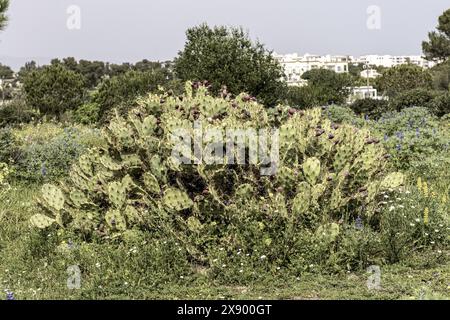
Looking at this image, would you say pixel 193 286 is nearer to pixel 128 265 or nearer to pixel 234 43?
pixel 128 265

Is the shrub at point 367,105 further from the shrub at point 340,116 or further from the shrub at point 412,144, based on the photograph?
the shrub at point 412,144

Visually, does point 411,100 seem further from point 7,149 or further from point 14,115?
point 14,115

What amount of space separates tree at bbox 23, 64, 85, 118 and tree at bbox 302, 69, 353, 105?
1166 cm

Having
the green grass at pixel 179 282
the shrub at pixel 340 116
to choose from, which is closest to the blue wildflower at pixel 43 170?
the green grass at pixel 179 282

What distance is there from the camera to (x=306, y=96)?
21391mm

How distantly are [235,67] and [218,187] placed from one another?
9.11 metres

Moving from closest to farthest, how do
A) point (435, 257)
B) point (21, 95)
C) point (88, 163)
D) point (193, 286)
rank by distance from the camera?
point (193, 286) < point (435, 257) < point (88, 163) < point (21, 95)

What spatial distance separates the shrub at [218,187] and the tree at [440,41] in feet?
144

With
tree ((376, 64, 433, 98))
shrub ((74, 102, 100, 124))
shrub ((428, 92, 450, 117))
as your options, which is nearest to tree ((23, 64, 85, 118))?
shrub ((74, 102, 100, 124))

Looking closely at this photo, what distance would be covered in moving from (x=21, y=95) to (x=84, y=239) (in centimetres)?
2727

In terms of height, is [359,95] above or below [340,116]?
below

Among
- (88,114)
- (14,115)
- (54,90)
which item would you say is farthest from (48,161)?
(54,90)

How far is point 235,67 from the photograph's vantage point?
1431cm
